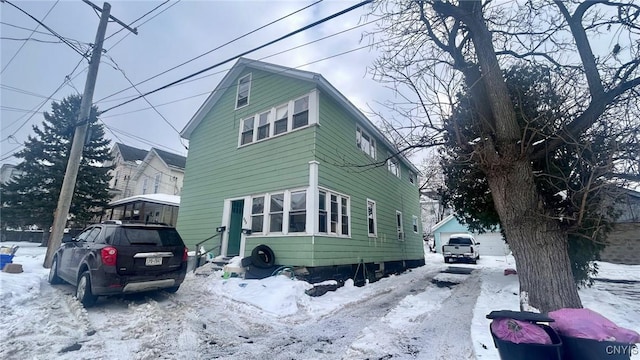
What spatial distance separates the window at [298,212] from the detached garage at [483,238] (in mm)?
18816

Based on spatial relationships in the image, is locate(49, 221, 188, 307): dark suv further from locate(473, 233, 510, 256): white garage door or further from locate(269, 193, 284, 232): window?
locate(473, 233, 510, 256): white garage door

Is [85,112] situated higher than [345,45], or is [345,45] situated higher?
[345,45]

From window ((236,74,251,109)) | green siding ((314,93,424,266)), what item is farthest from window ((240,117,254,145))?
green siding ((314,93,424,266))

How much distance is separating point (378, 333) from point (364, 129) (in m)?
9.03

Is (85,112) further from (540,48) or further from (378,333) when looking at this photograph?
(540,48)

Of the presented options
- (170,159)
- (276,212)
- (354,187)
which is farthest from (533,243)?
(170,159)

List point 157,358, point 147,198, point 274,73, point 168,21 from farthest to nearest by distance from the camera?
point 147,198
point 274,73
point 168,21
point 157,358

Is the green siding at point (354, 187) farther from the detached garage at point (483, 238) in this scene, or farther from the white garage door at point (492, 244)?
the white garage door at point (492, 244)

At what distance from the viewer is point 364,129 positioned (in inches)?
482

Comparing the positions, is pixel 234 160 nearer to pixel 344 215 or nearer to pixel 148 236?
pixel 344 215

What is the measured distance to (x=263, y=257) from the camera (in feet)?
26.9

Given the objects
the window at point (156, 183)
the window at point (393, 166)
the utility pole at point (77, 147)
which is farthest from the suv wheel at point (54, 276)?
the window at point (156, 183)

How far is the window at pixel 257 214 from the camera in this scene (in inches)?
363

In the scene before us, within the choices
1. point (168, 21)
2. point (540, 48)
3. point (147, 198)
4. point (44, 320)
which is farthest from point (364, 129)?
point (147, 198)
